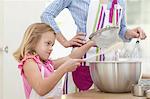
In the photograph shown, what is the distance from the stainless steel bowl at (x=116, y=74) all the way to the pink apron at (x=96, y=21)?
22cm

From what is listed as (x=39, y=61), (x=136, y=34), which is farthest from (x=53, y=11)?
(x=136, y=34)

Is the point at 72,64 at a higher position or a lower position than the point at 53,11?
lower

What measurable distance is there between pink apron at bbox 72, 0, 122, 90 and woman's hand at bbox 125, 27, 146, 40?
75mm

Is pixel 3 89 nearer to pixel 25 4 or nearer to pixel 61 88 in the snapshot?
pixel 25 4

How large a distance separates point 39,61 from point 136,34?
1.43 feet

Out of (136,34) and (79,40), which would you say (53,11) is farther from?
(136,34)

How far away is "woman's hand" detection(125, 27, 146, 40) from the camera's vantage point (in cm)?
129

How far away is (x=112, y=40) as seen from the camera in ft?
3.91

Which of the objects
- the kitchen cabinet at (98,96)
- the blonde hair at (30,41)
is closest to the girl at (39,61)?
the blonde hair at (30,41)

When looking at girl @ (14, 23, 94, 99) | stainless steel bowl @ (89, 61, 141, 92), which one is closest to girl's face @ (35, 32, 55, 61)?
girl @ (14, 23, 94, 99)

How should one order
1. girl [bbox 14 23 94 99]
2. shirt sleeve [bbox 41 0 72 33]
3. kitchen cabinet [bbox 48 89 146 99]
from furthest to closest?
shirt sleeve [bbox 41 0 72 33]
girl [bbox 14 23 94 99]
kitchen cabinet [bbox 48 89 146 99]

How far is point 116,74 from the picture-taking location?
41.4 inches

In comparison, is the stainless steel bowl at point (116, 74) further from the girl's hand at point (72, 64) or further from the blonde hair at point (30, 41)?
the blonde hair at point (30, 41)

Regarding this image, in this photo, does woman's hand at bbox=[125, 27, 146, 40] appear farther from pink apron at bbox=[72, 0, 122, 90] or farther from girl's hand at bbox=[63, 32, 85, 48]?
girl's hand at bbox=[63, 32, 85, 48]
